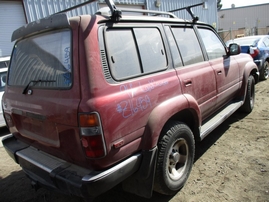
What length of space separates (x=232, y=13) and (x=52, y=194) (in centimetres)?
5096

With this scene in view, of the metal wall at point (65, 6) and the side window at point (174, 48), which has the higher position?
the metal wall at point (65, 6)

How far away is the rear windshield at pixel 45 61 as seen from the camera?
6.46 ft

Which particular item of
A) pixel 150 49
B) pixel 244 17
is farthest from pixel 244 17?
pixel 150 49

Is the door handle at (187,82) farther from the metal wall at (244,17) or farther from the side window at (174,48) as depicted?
the metal wall at (244,17)

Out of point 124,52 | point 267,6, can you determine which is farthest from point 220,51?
point 267,6

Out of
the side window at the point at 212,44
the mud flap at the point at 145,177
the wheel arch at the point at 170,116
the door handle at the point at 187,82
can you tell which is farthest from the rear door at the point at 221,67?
the mud flap at the point at 145,177

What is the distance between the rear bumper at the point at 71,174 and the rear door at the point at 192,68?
1211mm

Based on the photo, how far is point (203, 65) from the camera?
3.16m

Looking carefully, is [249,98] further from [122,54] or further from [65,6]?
[65,6]

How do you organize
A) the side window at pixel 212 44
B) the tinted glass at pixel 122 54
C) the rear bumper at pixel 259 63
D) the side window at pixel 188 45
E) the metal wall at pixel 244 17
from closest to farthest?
1. the tinted glass at pixel 122 54
2. the side window at pixel 188 45
3. the side window at pixel 212 44
4. the rear bumper at pixel 259 63
5. the metal wall at pixel 244 17

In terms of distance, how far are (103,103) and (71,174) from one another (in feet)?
2.20

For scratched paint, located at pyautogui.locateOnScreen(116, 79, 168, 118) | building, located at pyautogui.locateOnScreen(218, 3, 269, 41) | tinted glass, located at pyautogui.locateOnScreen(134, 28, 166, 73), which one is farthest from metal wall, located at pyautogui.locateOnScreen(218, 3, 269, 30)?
scratched paint, located at pyautogui.locateOnScreen(116, 79, 168, 118)

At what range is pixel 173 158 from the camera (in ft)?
8.34

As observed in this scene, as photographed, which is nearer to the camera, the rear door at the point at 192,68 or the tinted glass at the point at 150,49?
the tinted glass at the point at 150,49
